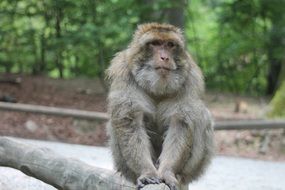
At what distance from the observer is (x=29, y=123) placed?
1108 cm

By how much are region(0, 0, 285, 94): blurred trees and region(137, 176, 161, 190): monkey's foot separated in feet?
18.8

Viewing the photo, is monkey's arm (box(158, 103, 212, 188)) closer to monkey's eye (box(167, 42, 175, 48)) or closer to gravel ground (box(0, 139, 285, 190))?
monkey's eye (box(167, 42, 175, 48))

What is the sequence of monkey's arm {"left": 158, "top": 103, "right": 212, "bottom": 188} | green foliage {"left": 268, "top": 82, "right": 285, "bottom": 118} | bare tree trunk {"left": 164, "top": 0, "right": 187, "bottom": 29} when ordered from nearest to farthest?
monkey's arm {"left": 158, "top": 103, "right": 212, "bottom": 188} → bare tree trunk {"left": 164, "top": 0, "right": 187, "bottom": 29} → green foliage {"left": 268, "top": 82, "right": 285, "bottom": 118}

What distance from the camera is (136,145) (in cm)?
516

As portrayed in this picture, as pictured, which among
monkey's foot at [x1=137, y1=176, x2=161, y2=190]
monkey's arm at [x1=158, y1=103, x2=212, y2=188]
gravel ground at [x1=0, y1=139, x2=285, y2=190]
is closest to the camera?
monkey's foot at [x1=137, y1=176, x2=161, y2=190]

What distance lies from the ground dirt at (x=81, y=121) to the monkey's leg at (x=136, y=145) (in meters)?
5.23

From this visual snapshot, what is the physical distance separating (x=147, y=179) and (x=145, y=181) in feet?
0.10

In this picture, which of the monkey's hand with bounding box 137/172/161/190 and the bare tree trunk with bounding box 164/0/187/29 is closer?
the monkey's hand with bounding box 137/172/161/190

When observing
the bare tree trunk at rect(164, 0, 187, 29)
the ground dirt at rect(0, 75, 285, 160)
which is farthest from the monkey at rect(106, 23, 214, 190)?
the bare tree trunk at rect(164, 0, 187, 29)

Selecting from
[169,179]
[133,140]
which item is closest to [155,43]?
[133,140]

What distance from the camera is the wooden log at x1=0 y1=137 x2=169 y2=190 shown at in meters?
5.73

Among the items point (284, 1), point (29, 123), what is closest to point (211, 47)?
point (284, 1)

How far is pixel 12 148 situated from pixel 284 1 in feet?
25.3

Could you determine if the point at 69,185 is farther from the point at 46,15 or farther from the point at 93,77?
the point at 93,77
